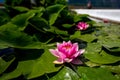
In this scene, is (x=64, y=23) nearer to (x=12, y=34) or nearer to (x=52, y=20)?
(x=52, y=20)

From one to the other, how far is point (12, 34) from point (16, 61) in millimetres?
143

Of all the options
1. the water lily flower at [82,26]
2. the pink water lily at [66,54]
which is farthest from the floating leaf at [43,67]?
the water lily flower at [82,26]

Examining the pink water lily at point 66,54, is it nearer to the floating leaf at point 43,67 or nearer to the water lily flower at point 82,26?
the floating leaf at point 43,67

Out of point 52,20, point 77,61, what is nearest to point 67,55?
point 77,61

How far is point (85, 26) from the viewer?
2184 mm

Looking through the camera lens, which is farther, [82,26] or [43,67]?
[82,26]

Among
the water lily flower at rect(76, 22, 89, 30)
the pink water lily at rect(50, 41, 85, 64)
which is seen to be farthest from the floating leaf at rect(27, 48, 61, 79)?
the water lily flower at rect(76, 22, 89, 30)

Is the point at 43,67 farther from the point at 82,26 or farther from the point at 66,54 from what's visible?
the point at 82,26

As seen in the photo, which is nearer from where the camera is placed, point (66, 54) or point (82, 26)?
point (66, 54)

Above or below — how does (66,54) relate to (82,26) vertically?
above

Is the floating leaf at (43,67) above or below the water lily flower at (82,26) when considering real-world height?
above

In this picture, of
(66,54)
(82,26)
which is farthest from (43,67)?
(82,26)

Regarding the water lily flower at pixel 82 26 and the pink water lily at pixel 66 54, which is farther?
the water lily flower at pixel 82 26

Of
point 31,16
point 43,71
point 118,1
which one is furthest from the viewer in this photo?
point 118,1
